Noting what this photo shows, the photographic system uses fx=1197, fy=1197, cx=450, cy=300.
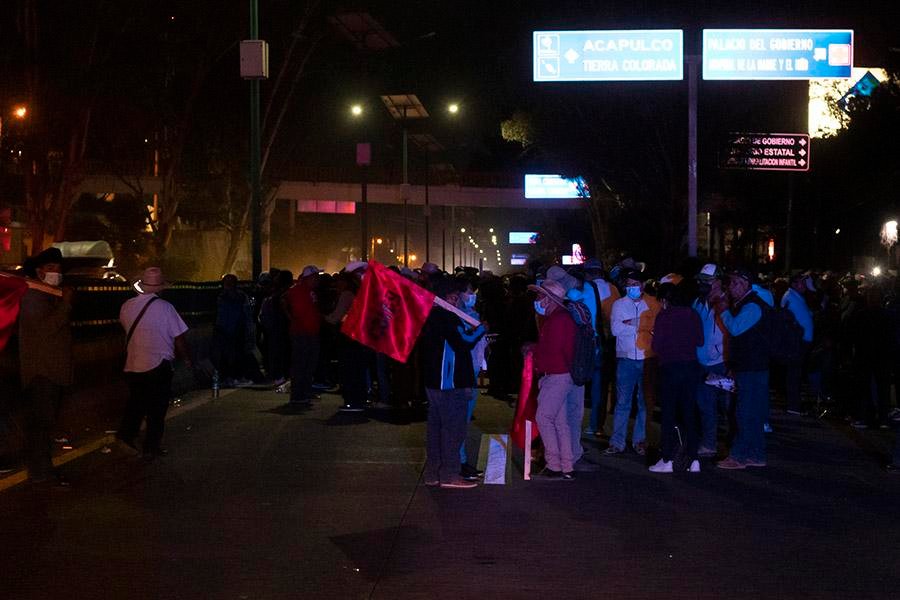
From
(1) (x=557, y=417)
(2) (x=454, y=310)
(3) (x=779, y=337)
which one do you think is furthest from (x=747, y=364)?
(2) (x=454, y=310)

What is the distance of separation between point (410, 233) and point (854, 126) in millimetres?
63668

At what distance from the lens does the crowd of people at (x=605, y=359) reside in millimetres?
9969

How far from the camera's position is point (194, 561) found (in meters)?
7.52

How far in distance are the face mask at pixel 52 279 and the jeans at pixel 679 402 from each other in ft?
17.4

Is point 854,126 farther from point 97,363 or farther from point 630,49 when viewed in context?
point 97,363

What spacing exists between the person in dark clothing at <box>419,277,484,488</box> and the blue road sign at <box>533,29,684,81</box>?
1378 cm

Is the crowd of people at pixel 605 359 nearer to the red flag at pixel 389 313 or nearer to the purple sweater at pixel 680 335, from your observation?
the purple sweater at pixel 680 335

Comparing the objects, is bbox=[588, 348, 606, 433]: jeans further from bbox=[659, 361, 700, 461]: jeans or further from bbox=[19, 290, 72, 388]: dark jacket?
bbox=[19, 290, 72, 388]: dark jacket

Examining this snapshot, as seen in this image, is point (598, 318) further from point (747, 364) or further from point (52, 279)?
point (52, 279)

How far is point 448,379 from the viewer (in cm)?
987

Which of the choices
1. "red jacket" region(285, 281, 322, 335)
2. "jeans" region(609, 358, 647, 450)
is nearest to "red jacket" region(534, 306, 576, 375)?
"jeans" region(609, 358, 647, 450)

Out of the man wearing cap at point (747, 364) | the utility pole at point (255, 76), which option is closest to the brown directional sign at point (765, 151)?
the utility pole at point (255, 76)

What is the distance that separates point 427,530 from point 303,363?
7.99 m

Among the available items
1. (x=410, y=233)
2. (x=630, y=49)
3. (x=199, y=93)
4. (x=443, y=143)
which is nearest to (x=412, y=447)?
(x=630, y=49)
